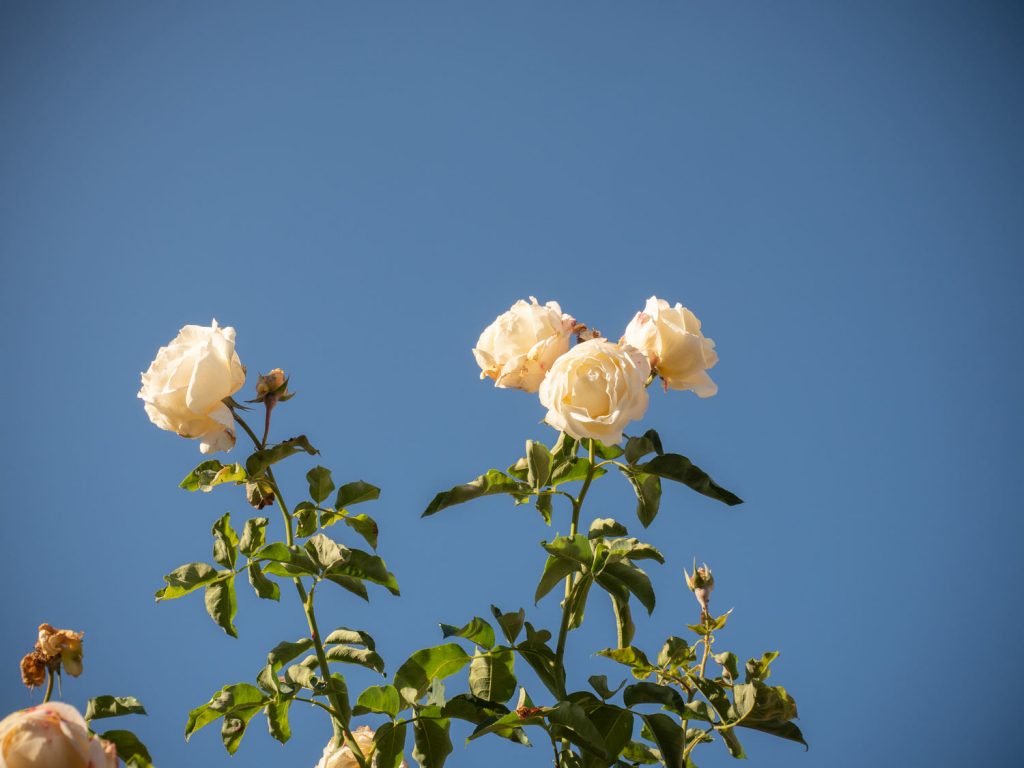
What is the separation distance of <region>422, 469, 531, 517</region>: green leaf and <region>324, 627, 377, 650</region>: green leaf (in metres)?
0.15

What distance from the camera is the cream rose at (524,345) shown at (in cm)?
87

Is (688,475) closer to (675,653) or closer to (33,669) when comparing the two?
(675,653)

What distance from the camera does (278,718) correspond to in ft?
2.72

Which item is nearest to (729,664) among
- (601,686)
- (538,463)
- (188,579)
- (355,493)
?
(601,686)

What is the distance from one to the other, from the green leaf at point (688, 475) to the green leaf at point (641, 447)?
0.4 inches

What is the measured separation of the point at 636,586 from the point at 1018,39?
606 centimetres

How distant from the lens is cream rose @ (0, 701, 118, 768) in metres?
0.40

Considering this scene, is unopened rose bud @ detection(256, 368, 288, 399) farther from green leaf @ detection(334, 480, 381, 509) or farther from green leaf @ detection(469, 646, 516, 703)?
green leaf @ detection(469, 646, 516, 703)

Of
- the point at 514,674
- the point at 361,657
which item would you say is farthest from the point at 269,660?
the point at 514,674

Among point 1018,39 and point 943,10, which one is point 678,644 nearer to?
point 943,10

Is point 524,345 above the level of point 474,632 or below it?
above

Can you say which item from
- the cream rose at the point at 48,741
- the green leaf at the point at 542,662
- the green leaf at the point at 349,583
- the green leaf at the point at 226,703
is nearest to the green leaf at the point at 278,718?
the green leaf at the point at 226,703

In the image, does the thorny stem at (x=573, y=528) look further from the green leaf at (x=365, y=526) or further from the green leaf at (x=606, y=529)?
the green leaf at (x=365, y=526)

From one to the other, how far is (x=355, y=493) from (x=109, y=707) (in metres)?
0.28
